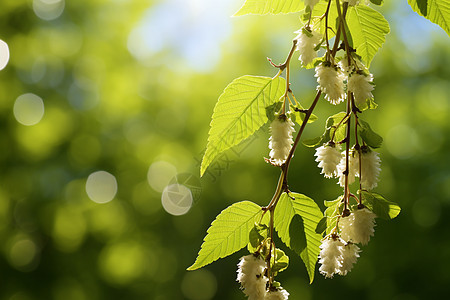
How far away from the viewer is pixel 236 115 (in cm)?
50

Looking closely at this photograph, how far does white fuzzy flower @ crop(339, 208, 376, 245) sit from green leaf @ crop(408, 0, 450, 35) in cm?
20

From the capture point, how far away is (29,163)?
298 inches

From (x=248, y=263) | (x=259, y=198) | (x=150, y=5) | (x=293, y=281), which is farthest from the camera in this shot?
(x=150, y=5)

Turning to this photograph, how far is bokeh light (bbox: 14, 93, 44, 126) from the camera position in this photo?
7.52 metres

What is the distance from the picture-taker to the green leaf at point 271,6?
50cm

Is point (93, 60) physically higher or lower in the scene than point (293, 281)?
higher

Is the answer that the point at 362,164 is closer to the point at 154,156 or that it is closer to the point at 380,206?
the point at 380,206

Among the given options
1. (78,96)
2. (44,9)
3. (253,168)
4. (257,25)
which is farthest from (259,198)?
(44,9)

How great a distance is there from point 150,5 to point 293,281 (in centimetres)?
506

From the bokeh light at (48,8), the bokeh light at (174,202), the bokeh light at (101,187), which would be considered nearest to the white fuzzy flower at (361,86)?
the bokeh light at (174,202)

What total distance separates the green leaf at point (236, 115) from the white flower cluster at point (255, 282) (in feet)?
0.34

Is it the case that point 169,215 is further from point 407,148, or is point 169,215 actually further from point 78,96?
point 407,148

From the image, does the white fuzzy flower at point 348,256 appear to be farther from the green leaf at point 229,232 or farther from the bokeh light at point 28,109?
the bokeh light at point 28,109

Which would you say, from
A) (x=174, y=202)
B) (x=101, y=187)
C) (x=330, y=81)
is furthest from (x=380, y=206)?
(x=174, y=202)
